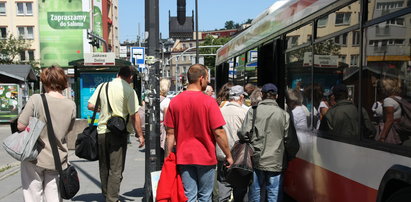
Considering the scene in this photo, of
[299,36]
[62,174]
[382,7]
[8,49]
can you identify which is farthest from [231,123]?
[8,49]

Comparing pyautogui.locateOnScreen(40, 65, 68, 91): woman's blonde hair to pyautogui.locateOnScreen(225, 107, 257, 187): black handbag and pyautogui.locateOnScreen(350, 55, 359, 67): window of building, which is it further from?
pyautogui.locateOnScreen(350, 55, 359, 67): window of building

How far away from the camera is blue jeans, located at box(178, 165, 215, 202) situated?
502 centimetres

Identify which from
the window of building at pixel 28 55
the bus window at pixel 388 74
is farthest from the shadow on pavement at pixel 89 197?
the window of building at pixel 28 55

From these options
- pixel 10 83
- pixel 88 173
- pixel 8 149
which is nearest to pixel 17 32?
pixel 10 83

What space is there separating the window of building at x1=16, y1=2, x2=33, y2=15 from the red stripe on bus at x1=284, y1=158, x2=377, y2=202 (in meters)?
68.4

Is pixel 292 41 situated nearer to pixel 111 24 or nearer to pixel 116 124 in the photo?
pixel 116 124

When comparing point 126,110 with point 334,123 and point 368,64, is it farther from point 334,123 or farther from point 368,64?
point 368,64

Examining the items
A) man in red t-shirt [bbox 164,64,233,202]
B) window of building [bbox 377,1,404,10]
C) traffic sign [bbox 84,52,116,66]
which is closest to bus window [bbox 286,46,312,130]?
man in red t-shirt [bbox 164,64,233,202]

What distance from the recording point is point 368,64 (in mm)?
4410

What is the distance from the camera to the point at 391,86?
3959 millimetres

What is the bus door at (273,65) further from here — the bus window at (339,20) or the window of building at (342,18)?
the window of building at (342,18)

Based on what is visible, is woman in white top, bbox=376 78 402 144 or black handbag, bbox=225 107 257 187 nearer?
woman in white top, bbox=376 78 402 144

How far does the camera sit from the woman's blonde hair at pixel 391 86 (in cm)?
386

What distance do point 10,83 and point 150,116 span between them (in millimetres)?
24181
